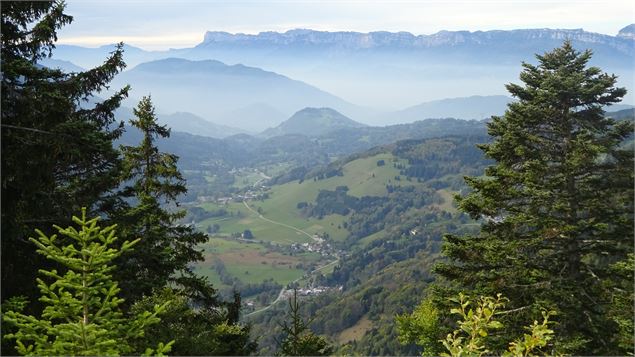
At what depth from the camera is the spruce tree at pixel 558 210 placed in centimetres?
1233

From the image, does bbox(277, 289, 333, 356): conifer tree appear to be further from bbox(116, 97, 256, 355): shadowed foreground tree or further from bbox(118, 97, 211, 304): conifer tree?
bbox(118, 97, 211, 304): conifer tree

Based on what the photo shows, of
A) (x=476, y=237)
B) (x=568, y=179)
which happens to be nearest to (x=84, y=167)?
(x=476, y=237)

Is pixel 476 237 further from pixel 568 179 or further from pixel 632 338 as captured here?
pixel 632 338

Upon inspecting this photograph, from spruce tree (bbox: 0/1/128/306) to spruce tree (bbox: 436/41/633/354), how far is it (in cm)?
1059

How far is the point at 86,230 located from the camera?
4.88 metres

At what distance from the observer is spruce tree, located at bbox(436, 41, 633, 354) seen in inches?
485

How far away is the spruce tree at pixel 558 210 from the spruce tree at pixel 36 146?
1059 cm

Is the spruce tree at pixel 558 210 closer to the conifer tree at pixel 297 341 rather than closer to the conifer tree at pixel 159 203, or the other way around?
the conifer tree at pixel 297 341

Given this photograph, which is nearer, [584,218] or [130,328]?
[130,328]

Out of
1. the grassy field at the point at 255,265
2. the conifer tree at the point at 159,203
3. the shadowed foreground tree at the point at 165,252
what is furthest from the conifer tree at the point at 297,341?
the grassy field at the point at 255,265

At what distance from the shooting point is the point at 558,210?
12.7m

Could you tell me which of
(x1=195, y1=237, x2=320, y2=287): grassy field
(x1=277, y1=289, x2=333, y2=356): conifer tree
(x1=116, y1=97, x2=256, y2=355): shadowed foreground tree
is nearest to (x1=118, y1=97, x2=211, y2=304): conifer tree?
(x1=116, y1=97, x2=256, y2=355): shadowed foreground tree

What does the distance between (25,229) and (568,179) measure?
45.0 ft

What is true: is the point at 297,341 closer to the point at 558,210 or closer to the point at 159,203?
the point at 159,203
